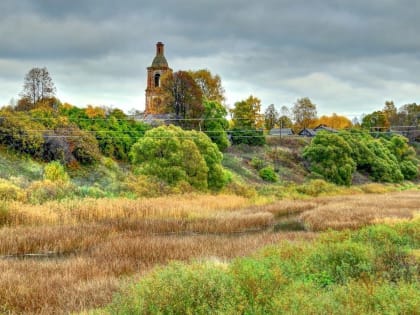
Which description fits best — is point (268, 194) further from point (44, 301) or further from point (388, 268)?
point (44, 301)

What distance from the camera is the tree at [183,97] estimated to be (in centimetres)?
6150

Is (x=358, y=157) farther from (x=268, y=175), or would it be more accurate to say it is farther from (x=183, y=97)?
(x=183, y=97)

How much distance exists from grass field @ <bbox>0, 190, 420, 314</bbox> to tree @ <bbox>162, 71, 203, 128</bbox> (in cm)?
2941

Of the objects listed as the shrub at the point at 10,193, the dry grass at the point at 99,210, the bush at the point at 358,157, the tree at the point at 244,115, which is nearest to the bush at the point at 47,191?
the shrub at the point at 10,193

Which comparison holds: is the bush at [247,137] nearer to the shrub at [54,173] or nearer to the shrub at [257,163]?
the shrub at [257,163]

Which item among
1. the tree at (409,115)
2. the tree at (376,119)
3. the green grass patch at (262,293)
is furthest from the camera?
the tree at (409,115)

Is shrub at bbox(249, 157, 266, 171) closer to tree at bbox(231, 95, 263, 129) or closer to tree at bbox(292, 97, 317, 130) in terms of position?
tree at bbox(231, 95, 263, 129)

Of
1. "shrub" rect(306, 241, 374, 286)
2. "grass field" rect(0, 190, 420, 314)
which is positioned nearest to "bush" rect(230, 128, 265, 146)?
"grass field" rect(0, 190, 420, 314)

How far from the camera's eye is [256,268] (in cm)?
972

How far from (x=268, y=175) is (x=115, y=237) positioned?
3658 centimetres

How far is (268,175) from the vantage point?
54.2m

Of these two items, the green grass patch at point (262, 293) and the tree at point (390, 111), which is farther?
the tree at point (390, 111)

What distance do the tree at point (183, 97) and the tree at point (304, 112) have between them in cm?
5636

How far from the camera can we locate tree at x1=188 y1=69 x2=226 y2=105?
3150 inches
